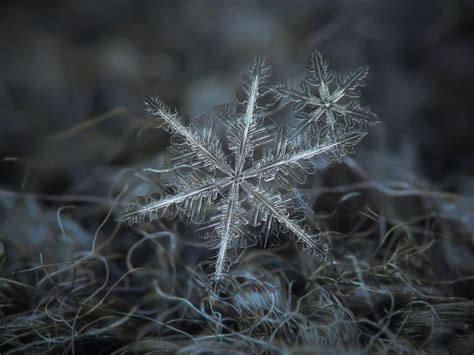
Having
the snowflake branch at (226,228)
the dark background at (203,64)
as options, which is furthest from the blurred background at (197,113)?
the snowflake branch at (226,228)

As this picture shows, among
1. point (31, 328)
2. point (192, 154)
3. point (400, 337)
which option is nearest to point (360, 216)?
point (400, 337)

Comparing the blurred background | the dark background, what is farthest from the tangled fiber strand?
the dark background

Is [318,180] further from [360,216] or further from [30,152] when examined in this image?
[30,152]

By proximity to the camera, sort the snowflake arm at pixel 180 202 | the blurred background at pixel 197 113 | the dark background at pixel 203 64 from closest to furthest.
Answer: the snowflake arm at pixel 180 202, the blurred background at pixel 197 113, the dark background at pixel 203 64

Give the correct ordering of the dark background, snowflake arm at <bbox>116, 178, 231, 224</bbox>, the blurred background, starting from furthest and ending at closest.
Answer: the dark background, the blurred background, snowflake arm at <bbox>116, 178, 231, 224</bbox>

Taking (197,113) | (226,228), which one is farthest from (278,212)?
(197,113)

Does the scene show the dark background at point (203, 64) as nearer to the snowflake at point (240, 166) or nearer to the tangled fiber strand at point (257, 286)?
the tangled fiber strand at point (257, 286)

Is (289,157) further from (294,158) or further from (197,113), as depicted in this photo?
(197,113)

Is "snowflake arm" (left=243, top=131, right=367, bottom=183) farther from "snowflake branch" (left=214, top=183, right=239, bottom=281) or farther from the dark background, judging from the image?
the dark background
